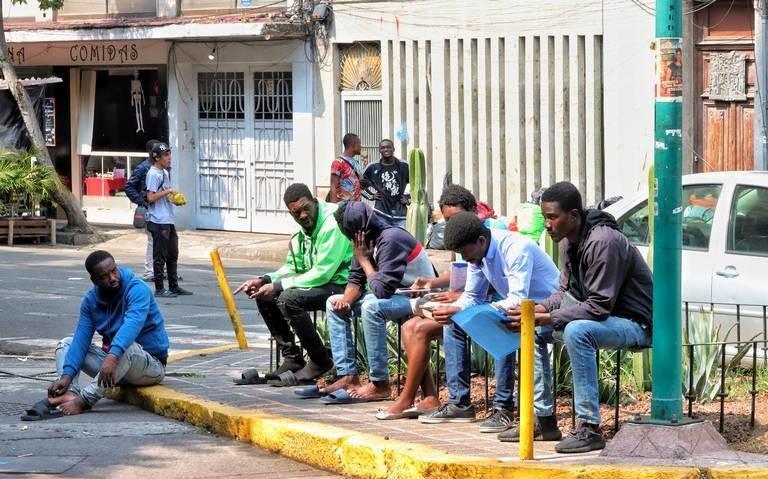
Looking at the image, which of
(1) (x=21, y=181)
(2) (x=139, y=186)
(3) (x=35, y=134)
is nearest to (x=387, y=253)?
(2) (x=139, y=186)

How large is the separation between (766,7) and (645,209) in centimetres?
715

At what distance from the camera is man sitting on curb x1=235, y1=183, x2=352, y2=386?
10.1 metres

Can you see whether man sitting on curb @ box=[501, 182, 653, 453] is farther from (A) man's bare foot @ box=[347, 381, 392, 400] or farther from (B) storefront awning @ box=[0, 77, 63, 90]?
(B) storefront awning @ box=[0, 77, 63, 90]

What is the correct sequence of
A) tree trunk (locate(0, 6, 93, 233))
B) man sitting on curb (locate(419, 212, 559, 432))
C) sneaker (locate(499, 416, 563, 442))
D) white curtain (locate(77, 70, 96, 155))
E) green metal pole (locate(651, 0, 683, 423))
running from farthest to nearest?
1. white curtain (locate(77, 70, 96, 155))
2. tree trunk (locate(0, 6, 93, 233))
3. man sitting on curb (locate(419, 212, 559, 432))
4. sneaker (locate(499, 416, 563, 442))
5. green metal pole (locate(651, 0, 683, 423))

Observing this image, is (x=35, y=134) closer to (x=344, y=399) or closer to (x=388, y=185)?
(x=388, y=185)

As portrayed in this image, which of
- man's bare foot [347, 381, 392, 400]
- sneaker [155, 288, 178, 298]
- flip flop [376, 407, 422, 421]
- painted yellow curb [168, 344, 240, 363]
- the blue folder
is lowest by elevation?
painted yellow curb [168, 344, 240, 363]

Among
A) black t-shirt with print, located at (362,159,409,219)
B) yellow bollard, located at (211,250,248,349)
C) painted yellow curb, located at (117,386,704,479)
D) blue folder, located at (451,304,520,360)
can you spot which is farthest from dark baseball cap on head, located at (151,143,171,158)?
blue folder, located at (451,304,520,360)

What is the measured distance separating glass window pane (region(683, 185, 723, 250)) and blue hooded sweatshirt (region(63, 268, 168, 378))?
3.98 metres

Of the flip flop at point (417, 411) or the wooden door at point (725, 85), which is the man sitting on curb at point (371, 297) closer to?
the flip flop at point (417, 411)

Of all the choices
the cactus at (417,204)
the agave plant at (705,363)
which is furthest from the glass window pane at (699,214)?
the cactus at (417,204)

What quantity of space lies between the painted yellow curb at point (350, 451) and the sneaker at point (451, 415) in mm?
621

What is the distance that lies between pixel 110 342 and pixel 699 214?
A: 4.40 meters

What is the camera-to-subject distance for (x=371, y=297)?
9.59 m

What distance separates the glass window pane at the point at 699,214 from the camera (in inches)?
408
